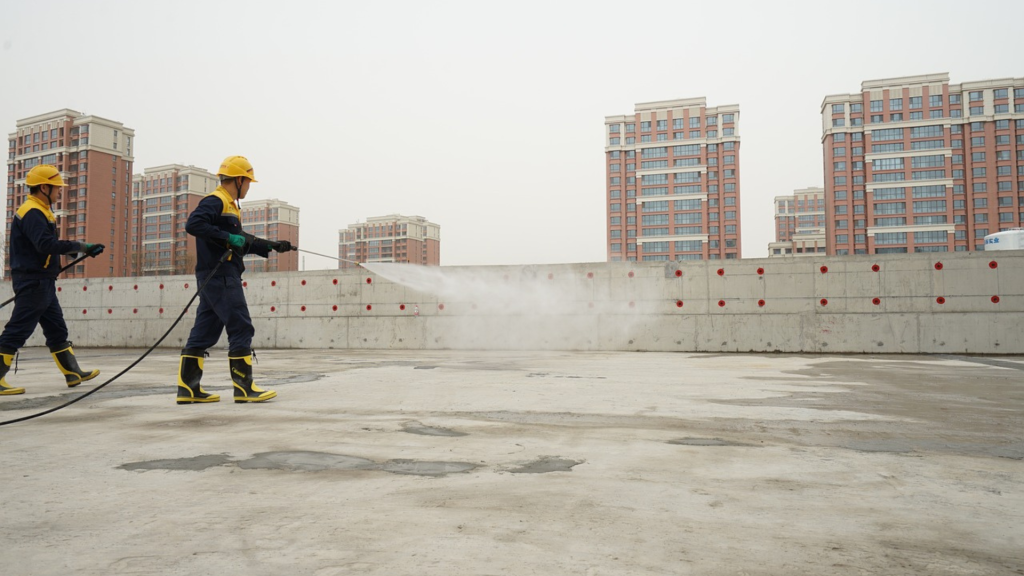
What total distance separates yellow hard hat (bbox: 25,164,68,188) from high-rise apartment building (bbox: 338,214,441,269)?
158m

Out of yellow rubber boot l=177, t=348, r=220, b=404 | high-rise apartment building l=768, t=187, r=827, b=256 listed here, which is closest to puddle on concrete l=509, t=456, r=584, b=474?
yellow rubber boot l=177, t=348, r=220, b=404

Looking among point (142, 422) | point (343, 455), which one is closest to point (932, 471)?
point (343, 455)

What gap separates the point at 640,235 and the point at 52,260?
10697 cm

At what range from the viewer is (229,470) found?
2912 mm

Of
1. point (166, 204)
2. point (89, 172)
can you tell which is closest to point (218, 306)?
point (89, 172)

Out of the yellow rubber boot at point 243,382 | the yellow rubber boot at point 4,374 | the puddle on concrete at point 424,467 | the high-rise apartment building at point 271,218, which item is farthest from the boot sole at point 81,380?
the high-rise apartment building at point 271,218

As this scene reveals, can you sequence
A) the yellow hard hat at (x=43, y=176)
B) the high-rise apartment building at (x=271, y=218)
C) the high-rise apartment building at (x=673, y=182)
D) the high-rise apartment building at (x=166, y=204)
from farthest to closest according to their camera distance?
the high-rise apartment building at (x=271, y=218)
the high-rise apartment building at (x=166, y=204)
the high-rise apartment building at (x=673, y=182)
the yellow hard hat at (x=43, y=176)

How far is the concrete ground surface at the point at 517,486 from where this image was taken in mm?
1814

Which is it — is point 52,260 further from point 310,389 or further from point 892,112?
point 892,112

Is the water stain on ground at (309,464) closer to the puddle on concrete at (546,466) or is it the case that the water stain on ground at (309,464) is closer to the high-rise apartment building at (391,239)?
the puddle on concrete at (546,466)

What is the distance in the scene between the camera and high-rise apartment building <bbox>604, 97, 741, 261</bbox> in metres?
106

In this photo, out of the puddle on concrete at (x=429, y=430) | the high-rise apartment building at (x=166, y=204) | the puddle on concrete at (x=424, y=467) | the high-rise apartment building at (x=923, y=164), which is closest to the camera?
the puddle on concrete at (x=424, y=467)

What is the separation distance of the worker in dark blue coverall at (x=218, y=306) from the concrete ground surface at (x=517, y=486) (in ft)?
1.11

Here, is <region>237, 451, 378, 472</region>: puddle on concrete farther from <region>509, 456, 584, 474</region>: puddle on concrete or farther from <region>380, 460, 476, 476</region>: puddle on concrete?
<region>509, 456, 584, 474</region>: puddle on concrete
